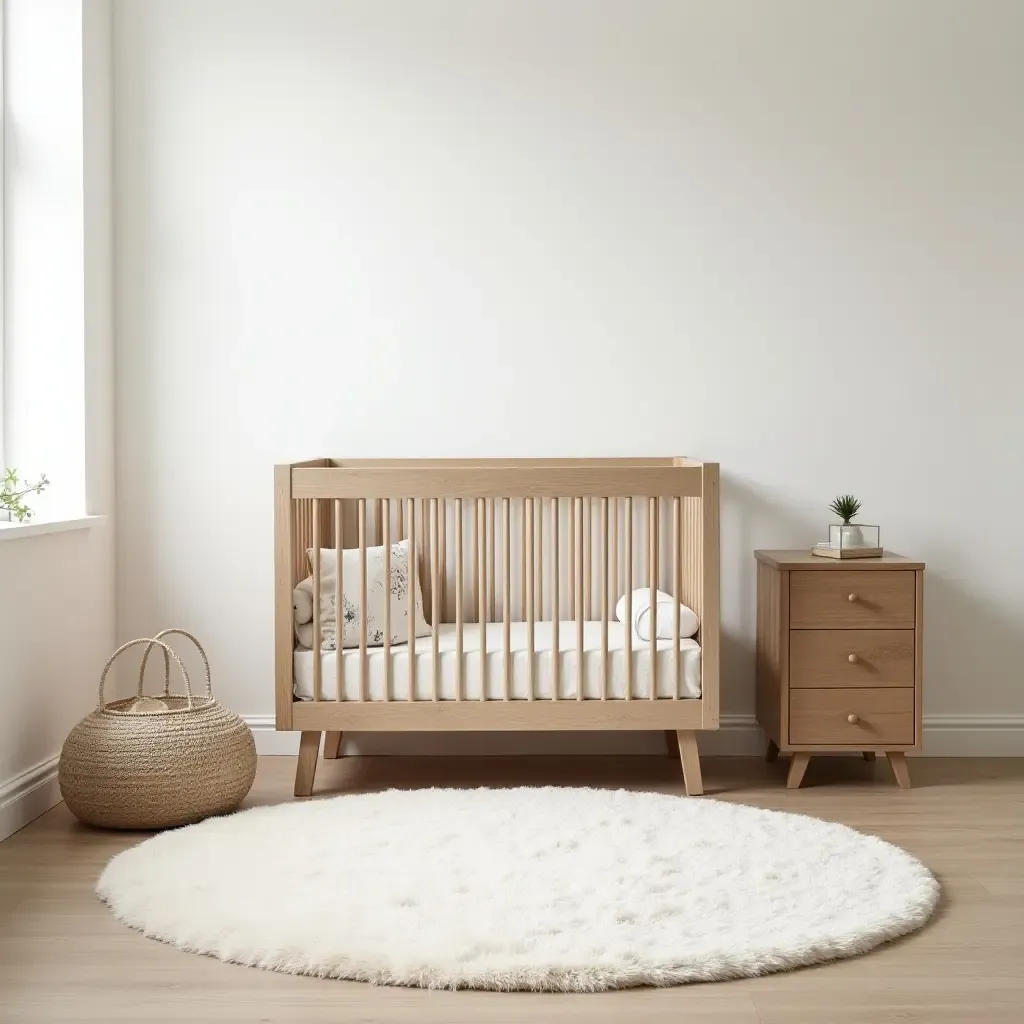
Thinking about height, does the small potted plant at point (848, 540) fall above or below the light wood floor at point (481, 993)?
above

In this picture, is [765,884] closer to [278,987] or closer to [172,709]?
[278,987]

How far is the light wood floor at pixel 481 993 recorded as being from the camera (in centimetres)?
170

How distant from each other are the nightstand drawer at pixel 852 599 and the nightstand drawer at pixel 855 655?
22mm

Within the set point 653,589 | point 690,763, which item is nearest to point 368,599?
point 653,589

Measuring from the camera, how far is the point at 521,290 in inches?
136

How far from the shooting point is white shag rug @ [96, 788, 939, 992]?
6.05 feet

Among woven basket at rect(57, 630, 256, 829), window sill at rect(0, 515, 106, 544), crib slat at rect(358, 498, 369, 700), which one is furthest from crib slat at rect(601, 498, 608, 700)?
window sill at rect(0, 515, 106, 544)

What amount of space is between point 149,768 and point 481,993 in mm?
1102

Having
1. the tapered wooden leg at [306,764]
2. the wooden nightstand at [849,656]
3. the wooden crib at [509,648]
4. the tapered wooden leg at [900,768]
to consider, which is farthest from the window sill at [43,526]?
the tapered wooden leg at [900,768]

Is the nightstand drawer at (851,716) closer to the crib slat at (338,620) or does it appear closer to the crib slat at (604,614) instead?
the crib slat at (604,614)

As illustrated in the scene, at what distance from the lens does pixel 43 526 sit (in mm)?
2830

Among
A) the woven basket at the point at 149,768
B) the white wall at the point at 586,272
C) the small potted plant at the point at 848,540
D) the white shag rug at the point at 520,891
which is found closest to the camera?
the white shag rug at the point at 520,891

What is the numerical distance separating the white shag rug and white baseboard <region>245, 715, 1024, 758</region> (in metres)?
0.67

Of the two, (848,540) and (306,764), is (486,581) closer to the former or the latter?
(306,764)
